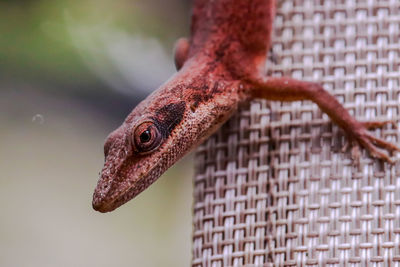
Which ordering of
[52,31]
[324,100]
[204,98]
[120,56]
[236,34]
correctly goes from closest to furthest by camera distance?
[324,100], [204,98], [236,34], [52,31], [120,56]

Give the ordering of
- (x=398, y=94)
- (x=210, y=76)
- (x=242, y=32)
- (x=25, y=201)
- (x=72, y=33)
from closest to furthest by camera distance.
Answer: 1. (x=398, y=94)
2. (x=210, y=76)
3. (x=242, y=32)
4. (x=72, y=33)
5. (x=25, y=201)

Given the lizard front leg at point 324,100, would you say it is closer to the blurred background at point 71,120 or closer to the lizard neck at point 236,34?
the lizard neck at point 236,34

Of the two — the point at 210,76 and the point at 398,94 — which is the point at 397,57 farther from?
the point at 210,76

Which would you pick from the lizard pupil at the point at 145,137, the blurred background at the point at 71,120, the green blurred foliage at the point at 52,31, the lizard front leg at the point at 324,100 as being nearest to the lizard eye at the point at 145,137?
the lizard pupil at the point at 145,137

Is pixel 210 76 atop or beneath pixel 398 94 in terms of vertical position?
atop

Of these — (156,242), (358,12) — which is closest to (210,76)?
(358,12)

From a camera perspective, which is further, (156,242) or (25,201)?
(156,242)

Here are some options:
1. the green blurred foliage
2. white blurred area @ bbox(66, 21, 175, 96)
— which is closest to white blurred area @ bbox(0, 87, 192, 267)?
the green blurred foliage

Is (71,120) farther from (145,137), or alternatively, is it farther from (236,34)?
(145,137)

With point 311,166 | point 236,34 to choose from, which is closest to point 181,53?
point 236,34
